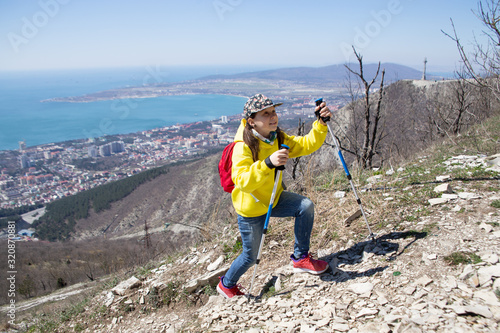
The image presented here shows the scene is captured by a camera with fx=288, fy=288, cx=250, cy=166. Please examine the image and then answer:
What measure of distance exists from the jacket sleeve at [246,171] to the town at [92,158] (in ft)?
225

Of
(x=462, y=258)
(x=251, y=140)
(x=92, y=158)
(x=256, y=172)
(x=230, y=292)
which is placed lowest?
(x=92, y=158)

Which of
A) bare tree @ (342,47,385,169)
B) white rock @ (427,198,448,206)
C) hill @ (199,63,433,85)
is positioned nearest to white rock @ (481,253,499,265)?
white rock @ (427,198,448,206)

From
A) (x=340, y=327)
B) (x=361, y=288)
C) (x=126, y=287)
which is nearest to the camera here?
(x=340, y=327)

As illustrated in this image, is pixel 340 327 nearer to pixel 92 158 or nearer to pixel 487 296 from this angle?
pixel 487 296

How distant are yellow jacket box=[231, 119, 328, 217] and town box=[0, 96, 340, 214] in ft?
224

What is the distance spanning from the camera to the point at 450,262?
2.99 metres

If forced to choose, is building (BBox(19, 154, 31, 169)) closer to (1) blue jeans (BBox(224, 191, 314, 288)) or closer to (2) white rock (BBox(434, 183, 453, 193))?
(1) blue jeans (BBox(224, 191, 314, 288))

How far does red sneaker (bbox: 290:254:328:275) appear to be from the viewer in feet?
11.8

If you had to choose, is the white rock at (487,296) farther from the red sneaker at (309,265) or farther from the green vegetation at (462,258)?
the red sneaker at (309,265)

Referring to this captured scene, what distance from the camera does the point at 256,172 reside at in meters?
2.79

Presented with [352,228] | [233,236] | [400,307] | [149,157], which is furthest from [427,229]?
[149,157]

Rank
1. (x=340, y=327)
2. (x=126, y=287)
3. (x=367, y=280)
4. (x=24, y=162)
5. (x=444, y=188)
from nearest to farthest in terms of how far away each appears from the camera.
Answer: (x=340, y=327), (x=367, y=280), (x=444, y=188), (x=126, y=287), (x=24, y=162)

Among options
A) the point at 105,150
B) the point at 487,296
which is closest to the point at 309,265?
the point at 487,296

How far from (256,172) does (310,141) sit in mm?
1133
